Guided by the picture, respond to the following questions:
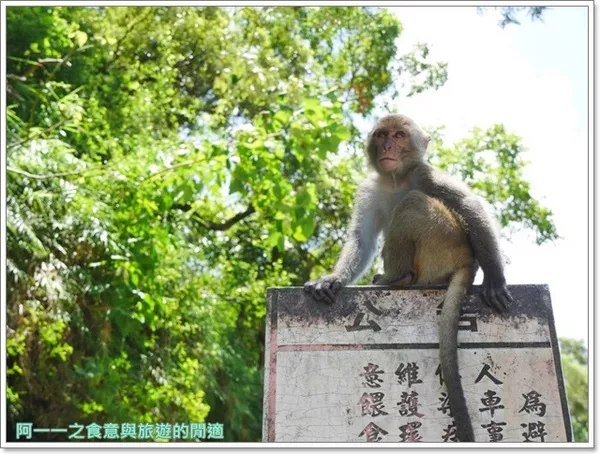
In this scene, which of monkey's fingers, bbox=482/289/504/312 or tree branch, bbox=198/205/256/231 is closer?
monkey's fingers, bbox=482/289/504/312

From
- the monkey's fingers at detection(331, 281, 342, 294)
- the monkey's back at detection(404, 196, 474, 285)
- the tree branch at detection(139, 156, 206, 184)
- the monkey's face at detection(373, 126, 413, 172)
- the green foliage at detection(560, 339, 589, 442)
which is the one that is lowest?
the green foliage at detection(560, 339, 589, 442)

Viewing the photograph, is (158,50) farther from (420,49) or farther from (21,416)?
(21,416)

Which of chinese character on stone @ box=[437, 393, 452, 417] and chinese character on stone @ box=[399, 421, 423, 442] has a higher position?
chinese character on stone @ box=[437, 393, 452, 417]

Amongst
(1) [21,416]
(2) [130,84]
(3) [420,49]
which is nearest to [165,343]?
(1) [21,416]

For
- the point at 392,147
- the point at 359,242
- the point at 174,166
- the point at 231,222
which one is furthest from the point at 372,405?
the point at 231,222

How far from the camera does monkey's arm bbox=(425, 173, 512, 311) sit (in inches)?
150

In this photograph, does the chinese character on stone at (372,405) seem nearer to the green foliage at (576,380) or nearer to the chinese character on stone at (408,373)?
the chinese character on stone at (408,373)

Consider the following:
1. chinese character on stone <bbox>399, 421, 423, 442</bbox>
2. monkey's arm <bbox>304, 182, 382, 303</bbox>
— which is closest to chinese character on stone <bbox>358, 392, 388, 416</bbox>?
chinese character on stone <bbox>399, 421, 423, 442</bbox>

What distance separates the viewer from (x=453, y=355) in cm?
358

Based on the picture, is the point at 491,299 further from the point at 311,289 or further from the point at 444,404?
the point at 311,289

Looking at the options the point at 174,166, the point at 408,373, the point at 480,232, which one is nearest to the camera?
the point at 408,373

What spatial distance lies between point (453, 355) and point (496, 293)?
418 millimetres

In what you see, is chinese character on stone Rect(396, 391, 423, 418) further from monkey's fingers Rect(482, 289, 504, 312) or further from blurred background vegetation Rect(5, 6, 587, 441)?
blurred background vegetation Rect(5, 6, 587, 441)

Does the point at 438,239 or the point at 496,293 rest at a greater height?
the point at 438,239
